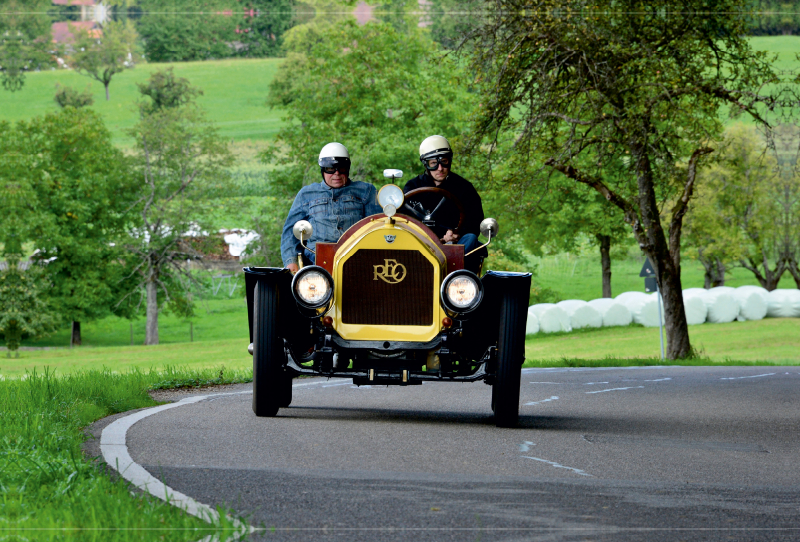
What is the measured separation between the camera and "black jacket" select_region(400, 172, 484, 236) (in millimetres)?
8812

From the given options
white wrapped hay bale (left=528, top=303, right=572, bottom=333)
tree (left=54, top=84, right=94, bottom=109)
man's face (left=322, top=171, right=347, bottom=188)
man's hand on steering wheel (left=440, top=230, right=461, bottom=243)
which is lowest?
white wrapped hay bale (left=528, top=303, right=572, bottom=333)

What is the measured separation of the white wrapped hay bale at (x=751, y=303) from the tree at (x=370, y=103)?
14042mm

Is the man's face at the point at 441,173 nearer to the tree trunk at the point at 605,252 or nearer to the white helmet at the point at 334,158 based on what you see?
the white helmet at the point at 334,158

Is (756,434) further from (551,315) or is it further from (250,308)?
(551,315)

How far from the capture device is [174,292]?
47125 millimetres

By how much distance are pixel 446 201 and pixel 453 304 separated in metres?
1.39

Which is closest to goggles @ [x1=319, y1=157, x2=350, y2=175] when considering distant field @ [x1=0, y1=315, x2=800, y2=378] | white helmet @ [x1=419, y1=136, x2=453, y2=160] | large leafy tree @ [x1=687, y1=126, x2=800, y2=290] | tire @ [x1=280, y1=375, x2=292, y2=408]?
white helmet @ [x1=419, y1=136, x2=453, y2=160]

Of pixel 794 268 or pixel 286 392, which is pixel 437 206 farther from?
pixel 794 268

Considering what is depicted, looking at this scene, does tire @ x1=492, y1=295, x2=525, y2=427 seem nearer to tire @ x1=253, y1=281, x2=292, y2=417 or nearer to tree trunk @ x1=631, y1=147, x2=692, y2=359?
tire @ x1=253, y1=281, x2=292, y2=417

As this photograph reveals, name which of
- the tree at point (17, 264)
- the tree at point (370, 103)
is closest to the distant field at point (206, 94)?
the tree at point (17, 264)

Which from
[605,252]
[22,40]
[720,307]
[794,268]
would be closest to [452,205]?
[720,307]

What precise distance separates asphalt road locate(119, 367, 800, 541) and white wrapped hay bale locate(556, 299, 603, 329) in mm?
30159

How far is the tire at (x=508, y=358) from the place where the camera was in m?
7.96

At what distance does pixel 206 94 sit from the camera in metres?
124
